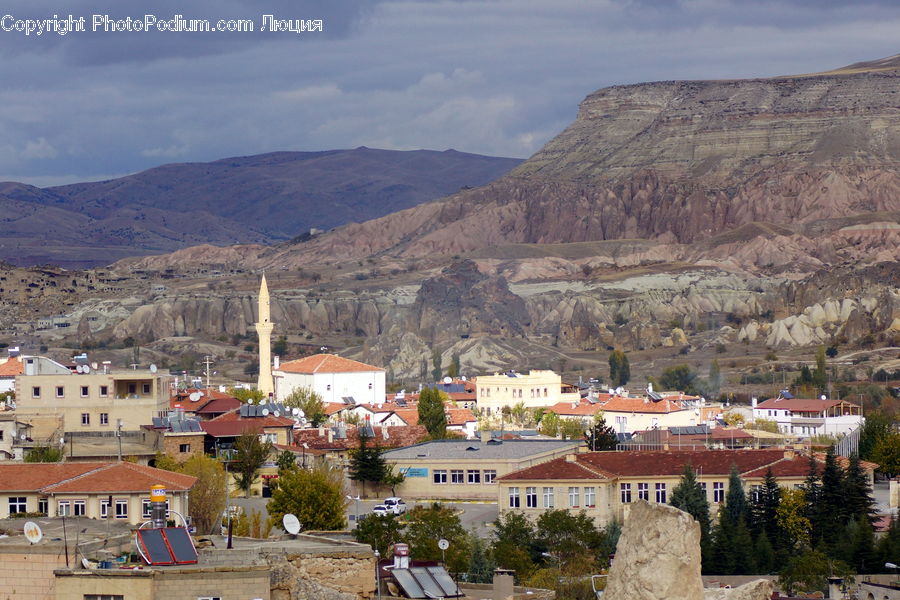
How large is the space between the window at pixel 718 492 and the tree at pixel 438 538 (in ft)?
53.0

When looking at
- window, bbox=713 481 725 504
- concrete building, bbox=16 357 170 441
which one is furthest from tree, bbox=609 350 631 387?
window, bbox=713 481 725 504

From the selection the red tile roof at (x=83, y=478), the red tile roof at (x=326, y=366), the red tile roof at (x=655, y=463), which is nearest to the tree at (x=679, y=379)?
the red tile roof at (x=326, y=366)

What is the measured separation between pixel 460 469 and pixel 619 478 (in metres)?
11.4

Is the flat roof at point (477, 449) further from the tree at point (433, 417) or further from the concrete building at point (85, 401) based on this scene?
the tree at point (433, 417)

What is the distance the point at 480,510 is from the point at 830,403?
58.0 m

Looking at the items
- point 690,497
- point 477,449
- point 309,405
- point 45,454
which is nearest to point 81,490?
point 45,454

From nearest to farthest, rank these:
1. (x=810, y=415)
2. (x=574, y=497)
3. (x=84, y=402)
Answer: (x=574, y=497) → (x=84, y=402) → (x=810, y=415)

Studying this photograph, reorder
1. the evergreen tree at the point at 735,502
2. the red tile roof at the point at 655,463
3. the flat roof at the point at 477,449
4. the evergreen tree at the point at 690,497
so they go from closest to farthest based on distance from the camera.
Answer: the evergreen tree at the point at 735,502
the evergreen tree at the point at 690,497
the red tile roof at the point at 655,463
the flat roof at the point at 477,449

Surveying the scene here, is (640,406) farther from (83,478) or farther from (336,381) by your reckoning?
(83,478)

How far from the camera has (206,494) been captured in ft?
165

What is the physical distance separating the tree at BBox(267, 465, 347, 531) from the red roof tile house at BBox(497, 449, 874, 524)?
36.8 ft

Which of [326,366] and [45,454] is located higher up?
[326,366]

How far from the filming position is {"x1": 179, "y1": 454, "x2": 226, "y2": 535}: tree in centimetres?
4516

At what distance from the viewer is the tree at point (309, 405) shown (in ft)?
361
